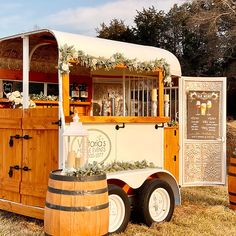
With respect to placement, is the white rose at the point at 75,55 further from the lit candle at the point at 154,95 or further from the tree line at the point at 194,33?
the tree line at the point at 194,33

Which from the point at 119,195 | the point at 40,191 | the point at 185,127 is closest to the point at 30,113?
the point at 40,191

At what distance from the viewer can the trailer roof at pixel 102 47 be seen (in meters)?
6.01

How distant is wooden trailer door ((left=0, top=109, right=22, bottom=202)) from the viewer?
21.6 ft

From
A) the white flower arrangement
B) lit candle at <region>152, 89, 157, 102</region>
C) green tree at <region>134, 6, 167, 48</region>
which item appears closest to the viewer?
the white flower arrangement

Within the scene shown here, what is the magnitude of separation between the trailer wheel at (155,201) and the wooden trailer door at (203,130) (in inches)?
62.1

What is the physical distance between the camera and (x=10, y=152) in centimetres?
671

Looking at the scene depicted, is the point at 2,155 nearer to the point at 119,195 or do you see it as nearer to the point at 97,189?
the point at 119,195

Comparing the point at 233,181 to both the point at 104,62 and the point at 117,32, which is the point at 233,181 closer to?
the point at 104,62

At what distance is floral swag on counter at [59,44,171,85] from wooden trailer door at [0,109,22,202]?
1.20m

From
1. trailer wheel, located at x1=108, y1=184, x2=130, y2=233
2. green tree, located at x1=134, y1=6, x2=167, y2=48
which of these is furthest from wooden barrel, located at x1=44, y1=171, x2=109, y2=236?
green tree, located at x1=134, y1=6, x2=167, y2=48

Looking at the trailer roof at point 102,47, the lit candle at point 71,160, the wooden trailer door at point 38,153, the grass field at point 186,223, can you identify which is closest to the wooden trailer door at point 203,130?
the grass field at point 186,223

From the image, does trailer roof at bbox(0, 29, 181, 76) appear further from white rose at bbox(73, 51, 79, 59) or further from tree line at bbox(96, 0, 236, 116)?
tree line at bbox(96, 0, 236, 116)

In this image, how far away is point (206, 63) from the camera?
23406 millimetres

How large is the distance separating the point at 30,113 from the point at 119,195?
1677mm
